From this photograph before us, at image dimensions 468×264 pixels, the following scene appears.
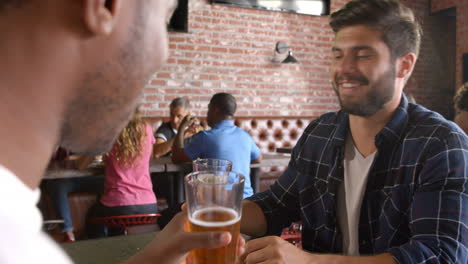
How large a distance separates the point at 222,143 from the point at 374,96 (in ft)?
4.62

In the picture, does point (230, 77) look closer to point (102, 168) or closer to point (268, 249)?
point (102, 168)

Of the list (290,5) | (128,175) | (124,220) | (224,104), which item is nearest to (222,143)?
(224,104)

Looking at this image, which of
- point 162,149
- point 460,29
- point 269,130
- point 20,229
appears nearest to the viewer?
point 20,229

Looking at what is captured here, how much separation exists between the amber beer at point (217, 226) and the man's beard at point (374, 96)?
0.71m

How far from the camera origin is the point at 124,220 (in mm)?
2463

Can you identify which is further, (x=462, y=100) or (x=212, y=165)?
(x=462, y=100)

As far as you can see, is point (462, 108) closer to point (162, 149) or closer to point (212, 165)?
point (212, 165)

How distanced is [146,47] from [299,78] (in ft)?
14.6

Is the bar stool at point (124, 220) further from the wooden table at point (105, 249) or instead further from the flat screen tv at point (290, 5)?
the flat screen tv at point (290, 5)

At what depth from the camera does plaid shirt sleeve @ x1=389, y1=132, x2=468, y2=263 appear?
916mm

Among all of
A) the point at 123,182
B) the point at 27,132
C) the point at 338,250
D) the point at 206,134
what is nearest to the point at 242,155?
the point at 206,134

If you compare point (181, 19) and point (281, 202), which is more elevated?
point (181, 19)

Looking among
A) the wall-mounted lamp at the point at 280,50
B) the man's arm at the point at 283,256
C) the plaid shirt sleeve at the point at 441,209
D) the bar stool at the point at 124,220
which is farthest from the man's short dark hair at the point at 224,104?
the wall-mounted lamp at the point at 280,50

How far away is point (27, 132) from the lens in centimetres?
39
